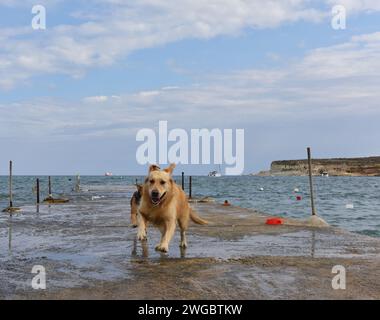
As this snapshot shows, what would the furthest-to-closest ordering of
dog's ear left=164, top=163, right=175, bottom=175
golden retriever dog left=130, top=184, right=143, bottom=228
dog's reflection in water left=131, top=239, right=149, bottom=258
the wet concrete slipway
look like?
golden retriever dog left=130, top=184, right=143, bottom=228 < dog's reflection in water left=131, top=239, right=149, bottom=258 < dog's ear left=164, top=163, right=175, bottom=175 < the wet concrete slipway

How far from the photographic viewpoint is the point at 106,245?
490 inches

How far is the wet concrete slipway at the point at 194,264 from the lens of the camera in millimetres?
7043

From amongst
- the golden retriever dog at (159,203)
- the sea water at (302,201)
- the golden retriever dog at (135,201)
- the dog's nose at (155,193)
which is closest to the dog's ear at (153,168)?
the golden retriever dog at (159,203)

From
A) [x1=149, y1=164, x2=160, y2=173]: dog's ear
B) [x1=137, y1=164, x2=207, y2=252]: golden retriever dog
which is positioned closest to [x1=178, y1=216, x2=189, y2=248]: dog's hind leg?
[x1=137, y1=164, x2=207, y2=252]: golden retriever dog

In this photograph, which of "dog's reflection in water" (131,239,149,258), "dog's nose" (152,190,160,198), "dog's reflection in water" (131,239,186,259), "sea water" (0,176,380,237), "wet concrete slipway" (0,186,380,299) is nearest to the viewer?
"wet concrete slipway" (0,186,380,299)

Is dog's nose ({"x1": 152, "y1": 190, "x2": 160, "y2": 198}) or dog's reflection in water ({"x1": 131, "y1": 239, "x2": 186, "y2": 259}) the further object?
dog's reflection in water ({"x1": 131, "y1": 239, "x2": 186, "y2": 259})

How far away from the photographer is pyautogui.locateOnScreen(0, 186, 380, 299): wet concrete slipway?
7043 millimetres

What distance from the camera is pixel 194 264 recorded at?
9359 millimetres

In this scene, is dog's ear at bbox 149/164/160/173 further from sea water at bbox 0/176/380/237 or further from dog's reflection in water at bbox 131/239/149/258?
sea water at bbox 0/176/380/237

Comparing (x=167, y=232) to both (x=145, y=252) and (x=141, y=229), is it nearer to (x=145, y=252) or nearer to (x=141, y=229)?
(x=141, y=229)


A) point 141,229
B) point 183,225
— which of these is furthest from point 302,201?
point 141,229

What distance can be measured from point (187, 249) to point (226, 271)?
311cm
